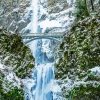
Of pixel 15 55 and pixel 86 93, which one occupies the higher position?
pixel 15 55

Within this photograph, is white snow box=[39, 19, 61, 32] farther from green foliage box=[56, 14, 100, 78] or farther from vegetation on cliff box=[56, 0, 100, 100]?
vegetation on cliff box=[56, 0, 100, 100]

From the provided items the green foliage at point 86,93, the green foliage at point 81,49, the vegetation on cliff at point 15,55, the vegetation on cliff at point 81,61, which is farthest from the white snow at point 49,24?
the green foliage at point 86,93

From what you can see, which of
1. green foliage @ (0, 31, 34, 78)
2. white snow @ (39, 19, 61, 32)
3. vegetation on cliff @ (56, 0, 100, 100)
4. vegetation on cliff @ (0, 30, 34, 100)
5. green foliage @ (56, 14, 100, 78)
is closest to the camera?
vegetation on cliff @ (56, 0, 100, 100)

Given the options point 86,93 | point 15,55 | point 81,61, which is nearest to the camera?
point 86,93

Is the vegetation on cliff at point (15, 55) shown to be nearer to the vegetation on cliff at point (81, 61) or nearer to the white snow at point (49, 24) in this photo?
the vegetation on cliff at point (81, 61)

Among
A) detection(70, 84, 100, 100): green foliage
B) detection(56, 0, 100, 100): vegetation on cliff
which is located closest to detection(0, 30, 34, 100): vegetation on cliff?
detection(56, 0, 100, 100): vegetation on cliff

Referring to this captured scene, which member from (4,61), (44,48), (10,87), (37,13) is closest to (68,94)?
(10,87)

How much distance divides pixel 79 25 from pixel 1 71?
6492mm

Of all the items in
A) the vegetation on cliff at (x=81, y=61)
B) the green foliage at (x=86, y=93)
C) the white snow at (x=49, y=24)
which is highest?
the white snow at (x=49, y=24)

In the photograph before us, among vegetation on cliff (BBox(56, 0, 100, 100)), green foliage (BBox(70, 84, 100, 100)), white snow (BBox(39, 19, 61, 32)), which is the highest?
white snow (BBox(39, 19, 61, 32))

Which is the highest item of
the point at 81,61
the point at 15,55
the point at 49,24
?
the point at 49,24

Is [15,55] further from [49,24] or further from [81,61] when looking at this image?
[49,24]

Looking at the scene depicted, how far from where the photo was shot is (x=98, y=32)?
20.6m

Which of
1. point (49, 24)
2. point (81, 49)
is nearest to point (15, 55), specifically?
point (81, 49)
